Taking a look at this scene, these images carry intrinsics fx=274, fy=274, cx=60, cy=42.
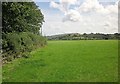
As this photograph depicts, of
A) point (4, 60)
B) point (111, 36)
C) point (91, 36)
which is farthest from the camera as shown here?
point (91, 36)

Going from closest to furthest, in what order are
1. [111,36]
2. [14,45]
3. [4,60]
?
[4,60] → [14,45] → [111,36]

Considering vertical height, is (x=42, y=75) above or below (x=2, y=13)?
below

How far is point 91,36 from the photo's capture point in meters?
127

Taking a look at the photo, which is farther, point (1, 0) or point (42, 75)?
point (1, 0)

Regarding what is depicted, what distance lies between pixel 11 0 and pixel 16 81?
1251 centimetres

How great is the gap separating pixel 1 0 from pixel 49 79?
1184 cm

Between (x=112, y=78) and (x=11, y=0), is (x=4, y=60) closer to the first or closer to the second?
(x=11, y=0)

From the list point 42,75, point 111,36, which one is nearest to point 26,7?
point 42,75

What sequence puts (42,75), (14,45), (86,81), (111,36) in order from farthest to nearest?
1. (111,36)
2. (14,45)
3. (42,75)
4. (86,81)

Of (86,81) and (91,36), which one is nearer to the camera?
(86,81)

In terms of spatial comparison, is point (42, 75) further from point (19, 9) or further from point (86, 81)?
point (19, 9)

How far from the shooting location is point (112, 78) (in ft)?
43.3

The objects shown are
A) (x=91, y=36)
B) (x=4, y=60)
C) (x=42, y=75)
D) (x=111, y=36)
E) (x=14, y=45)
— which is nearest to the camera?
(x=42, y=75)

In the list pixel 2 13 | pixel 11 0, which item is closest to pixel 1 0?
pixel 11 0
